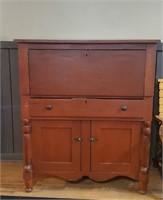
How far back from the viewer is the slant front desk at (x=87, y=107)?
5.10 feet

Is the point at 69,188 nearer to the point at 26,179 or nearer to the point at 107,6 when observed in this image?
the point at 26,179

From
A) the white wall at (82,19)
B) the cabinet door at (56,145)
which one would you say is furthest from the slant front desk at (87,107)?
the white wall at (82,19)

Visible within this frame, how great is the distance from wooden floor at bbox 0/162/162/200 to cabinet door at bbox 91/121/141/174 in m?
0.18

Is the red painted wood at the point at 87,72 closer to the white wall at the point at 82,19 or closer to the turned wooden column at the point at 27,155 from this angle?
the turned wooden column at the point at 27,155

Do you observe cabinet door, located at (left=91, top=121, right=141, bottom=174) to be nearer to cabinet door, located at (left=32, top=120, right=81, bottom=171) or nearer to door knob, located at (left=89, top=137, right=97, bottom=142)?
door knob, located at (left=89, top=137, right=97, bottom=142)

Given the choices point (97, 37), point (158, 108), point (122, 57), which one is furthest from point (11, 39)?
point (158, 108)

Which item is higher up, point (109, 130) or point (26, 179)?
point (109, 130)

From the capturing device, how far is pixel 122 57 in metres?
1.55

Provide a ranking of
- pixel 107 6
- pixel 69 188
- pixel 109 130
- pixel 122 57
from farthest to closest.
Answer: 1. pixel 107 6
2. pixel 69 188
3. pixel 109 130
4. pixel 122 57

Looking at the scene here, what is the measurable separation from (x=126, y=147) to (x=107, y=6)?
1.20 m

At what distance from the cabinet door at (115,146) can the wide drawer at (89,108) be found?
82 millimetres

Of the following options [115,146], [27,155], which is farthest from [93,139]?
[27,155]

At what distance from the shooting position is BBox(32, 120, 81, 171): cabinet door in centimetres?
167

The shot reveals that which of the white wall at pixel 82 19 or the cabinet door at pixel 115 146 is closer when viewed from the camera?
the cabinet door at pixel 115 146
